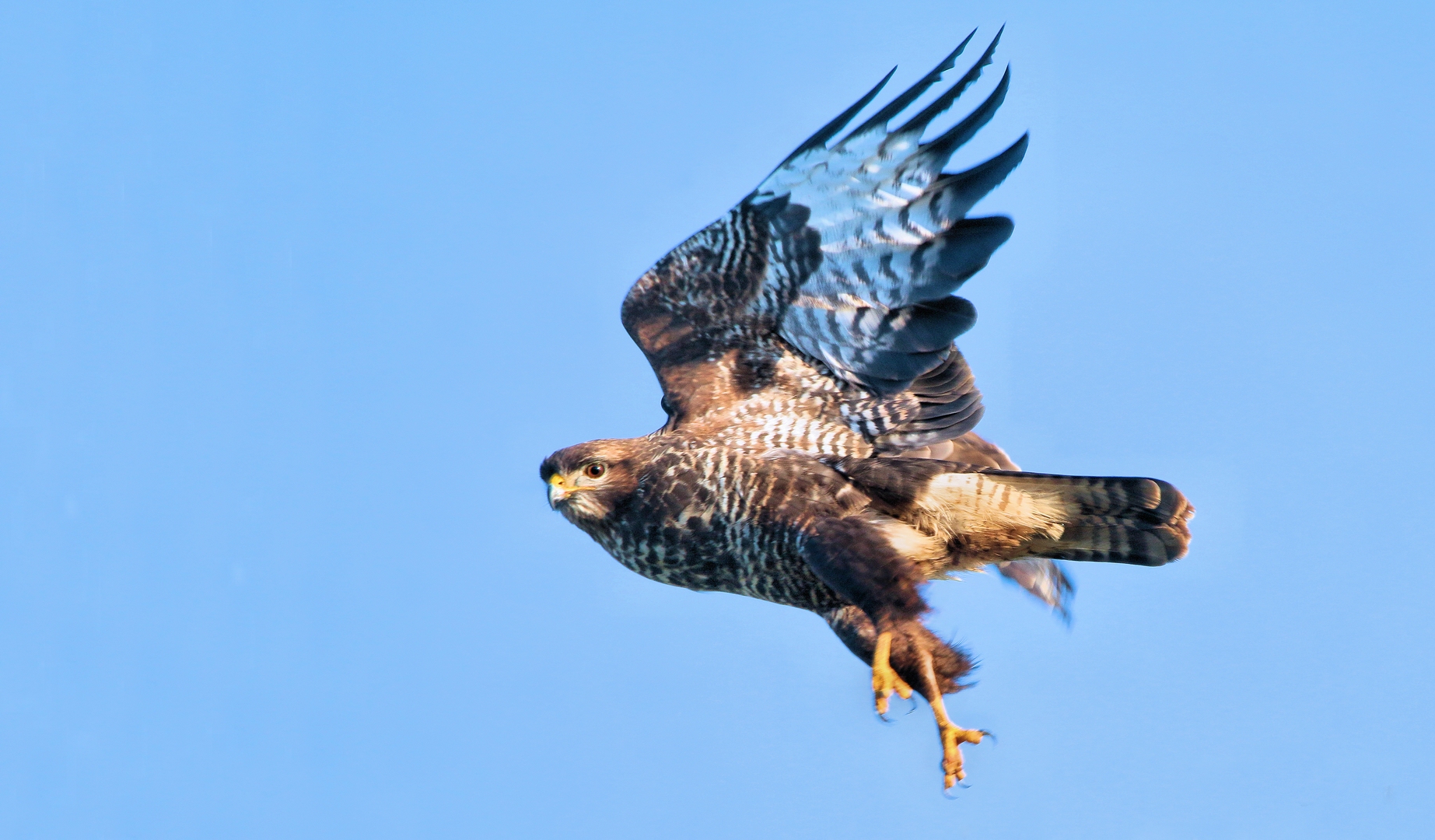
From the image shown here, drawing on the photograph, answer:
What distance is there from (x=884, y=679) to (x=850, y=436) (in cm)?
172

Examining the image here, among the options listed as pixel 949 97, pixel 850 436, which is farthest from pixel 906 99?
pixel 850 436

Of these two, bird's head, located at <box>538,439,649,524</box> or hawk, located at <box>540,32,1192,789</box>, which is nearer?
hawk, located at <box>540,32,1192,789</box>

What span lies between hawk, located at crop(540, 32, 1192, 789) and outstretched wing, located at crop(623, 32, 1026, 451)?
0.03 ft

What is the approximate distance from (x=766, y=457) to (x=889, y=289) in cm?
104

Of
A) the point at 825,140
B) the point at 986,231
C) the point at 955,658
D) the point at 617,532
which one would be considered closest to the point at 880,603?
the point at 955,658

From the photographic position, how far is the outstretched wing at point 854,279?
6.81m

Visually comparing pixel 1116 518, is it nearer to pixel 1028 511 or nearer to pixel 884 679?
pixel 1028 511

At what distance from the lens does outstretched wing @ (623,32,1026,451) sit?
6.81 meters

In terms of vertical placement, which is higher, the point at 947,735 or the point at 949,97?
the point at 949,97

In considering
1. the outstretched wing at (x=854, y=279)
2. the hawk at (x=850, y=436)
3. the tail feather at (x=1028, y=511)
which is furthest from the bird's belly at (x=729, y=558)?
the outstretched wing at (x=854, y=279)

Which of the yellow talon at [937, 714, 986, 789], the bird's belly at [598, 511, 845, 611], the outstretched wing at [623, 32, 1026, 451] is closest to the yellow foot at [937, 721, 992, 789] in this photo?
the yellow talon at [937, 714, 986, 789]

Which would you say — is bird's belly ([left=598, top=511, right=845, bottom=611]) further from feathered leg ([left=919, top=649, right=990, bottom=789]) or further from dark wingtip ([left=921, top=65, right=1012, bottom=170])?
dark wingtip ([left=921, top=65, right=1012, bottom=170])

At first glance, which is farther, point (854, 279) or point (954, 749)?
point (854, 279)

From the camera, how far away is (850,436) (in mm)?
7547
